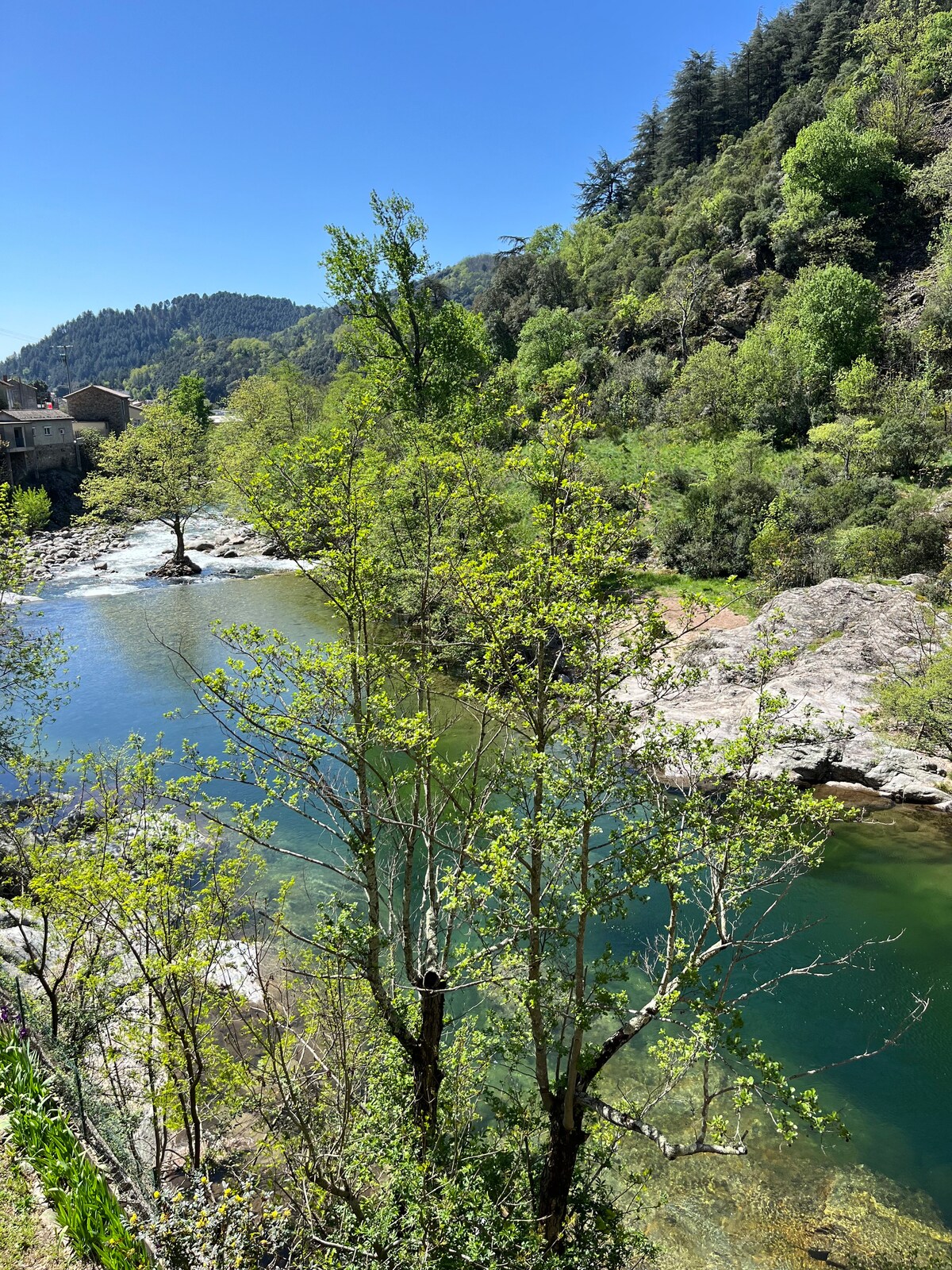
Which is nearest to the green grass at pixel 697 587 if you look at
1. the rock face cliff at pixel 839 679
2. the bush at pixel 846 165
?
the rock face cliff at pixel 839 679

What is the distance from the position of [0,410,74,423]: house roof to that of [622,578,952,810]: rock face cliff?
56.1m

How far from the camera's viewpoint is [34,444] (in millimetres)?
56125

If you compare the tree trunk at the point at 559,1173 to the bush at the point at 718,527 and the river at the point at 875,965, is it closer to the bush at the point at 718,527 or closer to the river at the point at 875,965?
the river at the point at 875,965

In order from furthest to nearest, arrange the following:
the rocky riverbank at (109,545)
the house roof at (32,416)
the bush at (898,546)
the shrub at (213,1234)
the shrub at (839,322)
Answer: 1. the house roof at (32,416)
2. the rocky riverbank at (109,545)
3. the shrub at (839,322)
4. the bush at (898,546)
5. the shrub at (213,1234)

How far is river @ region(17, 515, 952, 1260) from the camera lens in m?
10.3

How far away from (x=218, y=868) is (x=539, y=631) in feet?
17.1

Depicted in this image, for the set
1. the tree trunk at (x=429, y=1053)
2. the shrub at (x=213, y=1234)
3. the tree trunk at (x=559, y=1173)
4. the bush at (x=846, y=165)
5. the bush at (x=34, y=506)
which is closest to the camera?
the shrub at (x=213, y=1234)

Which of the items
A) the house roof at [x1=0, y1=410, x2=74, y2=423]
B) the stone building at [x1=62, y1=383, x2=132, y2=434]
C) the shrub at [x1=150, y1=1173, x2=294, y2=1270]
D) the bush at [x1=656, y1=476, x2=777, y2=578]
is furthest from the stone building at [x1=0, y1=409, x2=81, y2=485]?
the shrub at [x1=150, y1=1173, x2=294, y2=1270]

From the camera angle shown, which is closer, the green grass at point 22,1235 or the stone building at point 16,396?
the green grass at point 22,1235

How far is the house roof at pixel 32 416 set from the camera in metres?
54.5

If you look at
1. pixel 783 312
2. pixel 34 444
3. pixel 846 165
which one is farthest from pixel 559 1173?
pixel 34 444

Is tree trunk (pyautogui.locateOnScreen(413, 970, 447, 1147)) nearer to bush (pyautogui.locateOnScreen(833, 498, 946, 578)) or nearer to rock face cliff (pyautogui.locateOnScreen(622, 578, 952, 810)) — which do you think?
rock face cliff (pyautogui.locateOnScreen(622, 578, 952, 810))

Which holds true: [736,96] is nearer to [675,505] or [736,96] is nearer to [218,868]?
[675,505]

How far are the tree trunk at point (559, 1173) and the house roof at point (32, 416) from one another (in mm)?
63273
